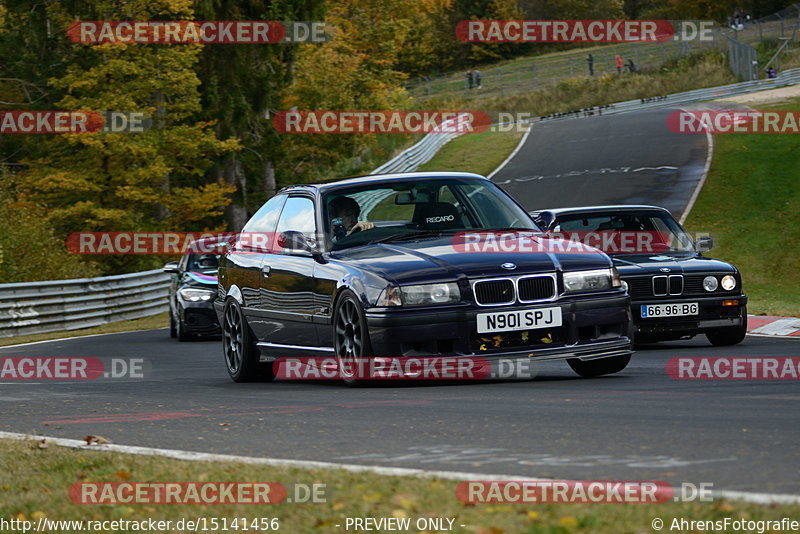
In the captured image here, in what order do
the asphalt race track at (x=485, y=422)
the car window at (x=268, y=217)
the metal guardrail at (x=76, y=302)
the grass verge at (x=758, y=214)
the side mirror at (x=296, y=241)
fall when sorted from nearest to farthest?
the asphalt race track at (x=485, y=422)
the side mirror at (x=296, y=241)
the car window at (x=268, y=217)
the metal guardrail at (x=76, y=302)
the grass verge at (x=758, y=214)

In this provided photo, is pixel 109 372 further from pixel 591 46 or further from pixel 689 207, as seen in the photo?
pixel 591 46

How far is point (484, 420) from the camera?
305 inches

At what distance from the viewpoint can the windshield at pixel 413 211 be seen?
1079 centimetres

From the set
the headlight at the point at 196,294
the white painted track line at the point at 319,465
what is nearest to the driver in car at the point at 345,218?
the white painted track line at the point at 319,465

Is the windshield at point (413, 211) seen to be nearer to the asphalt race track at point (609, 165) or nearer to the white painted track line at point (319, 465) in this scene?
the white painted track line at point (319, 465)

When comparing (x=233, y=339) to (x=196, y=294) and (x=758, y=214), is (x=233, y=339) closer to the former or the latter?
(x=196, y=294)

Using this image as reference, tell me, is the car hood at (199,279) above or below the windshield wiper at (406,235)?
below

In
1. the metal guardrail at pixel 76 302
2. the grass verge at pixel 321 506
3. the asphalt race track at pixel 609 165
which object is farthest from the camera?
the asphalt race track at pixel 609 165

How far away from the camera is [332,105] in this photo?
49.3 meters

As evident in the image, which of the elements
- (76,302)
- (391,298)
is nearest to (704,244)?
(391,298)

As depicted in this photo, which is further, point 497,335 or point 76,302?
point 76,302

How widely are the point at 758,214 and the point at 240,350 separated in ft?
76.4

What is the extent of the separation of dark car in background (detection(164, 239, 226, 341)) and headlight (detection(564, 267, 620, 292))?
1059 centimetres

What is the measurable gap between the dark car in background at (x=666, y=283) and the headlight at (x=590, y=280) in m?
3.29
